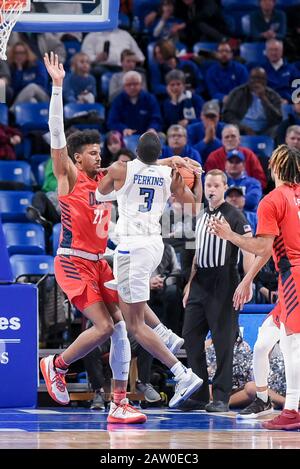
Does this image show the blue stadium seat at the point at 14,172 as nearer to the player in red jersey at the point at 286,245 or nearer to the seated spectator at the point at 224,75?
the seated spectator at the point at 224,75

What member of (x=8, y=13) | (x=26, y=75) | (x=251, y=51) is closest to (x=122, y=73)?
(x=26, y=75)

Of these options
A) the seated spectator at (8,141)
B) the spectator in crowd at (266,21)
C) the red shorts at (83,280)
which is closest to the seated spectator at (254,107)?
the spectator in crowd at (266,21)

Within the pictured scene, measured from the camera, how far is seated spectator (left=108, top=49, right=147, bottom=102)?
54.9 feet

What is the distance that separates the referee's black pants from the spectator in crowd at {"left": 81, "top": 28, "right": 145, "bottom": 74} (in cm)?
739

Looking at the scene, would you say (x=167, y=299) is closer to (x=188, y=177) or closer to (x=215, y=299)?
(x=215, y=299)

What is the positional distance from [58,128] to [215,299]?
7.71 ft

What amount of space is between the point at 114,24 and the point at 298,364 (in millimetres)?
3792

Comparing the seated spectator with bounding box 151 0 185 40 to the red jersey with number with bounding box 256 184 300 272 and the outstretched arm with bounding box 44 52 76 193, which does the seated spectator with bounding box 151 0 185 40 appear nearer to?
the outstretched arm with bounding box 44 52 76 193

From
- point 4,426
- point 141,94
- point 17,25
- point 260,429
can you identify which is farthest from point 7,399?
point 141,94

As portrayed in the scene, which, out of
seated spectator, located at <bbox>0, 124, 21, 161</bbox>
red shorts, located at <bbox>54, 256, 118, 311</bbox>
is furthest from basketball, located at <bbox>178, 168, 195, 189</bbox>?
seated spectator, located at <bbox>0, 124, 21, 161</bbox>

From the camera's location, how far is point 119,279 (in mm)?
9047
